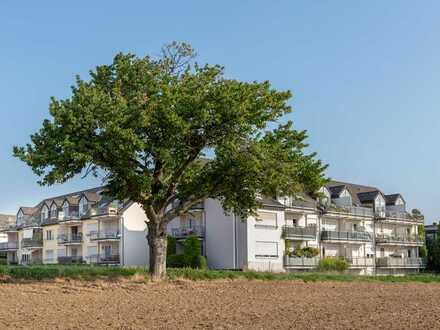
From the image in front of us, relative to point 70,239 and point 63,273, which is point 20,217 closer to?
point 70,239

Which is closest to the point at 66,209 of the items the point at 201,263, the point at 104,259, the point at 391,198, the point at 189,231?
the point at 104,259

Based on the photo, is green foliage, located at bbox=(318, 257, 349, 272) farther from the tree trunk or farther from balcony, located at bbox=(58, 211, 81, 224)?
balcony, located at bbox=(58, 211, 81, 224)

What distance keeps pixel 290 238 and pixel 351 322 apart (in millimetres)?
45624

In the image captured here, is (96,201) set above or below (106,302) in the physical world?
above

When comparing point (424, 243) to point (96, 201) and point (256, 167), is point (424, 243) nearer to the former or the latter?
point (96, 201)

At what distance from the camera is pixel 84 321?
1939 cm

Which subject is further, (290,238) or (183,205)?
(290,238)

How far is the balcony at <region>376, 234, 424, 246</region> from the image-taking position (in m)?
77.9

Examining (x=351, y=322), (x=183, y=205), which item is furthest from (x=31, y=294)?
(x=351, y=322)

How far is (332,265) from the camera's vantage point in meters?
63.8

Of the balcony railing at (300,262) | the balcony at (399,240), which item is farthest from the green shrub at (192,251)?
the balcony at (399,240)

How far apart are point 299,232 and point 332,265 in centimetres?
452

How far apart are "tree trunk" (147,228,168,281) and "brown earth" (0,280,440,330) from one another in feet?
7.57

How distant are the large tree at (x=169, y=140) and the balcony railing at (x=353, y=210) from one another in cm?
3502
